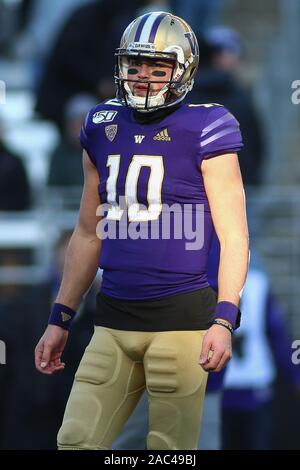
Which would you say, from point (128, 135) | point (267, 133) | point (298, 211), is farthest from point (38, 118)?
point (128, 135)

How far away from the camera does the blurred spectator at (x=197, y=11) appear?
9852 mm

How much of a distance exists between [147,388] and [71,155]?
4.36 meters

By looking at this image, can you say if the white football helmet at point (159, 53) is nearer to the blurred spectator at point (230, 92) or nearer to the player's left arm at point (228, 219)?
the player's left arm at point (228, 219)

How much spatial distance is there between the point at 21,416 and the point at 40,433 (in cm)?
15

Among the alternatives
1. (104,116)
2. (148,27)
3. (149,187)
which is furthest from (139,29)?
(149,187)

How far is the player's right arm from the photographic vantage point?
4.80 m

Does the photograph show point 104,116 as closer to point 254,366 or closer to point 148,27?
point 148,27

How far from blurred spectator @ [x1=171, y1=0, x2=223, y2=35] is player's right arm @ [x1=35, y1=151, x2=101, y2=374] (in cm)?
503

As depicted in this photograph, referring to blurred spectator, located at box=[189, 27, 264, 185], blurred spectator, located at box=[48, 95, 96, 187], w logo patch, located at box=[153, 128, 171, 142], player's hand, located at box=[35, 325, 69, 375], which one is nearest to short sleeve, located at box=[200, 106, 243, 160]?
w logo patch, located at box=[153, 128, 171, 142]

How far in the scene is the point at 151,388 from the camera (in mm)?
4512

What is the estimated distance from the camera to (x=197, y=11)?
9969 millimetres

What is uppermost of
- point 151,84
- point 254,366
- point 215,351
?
point 151,84

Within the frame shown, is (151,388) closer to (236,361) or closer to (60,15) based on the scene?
(236,361)

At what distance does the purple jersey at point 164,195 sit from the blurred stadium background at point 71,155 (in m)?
3.06
